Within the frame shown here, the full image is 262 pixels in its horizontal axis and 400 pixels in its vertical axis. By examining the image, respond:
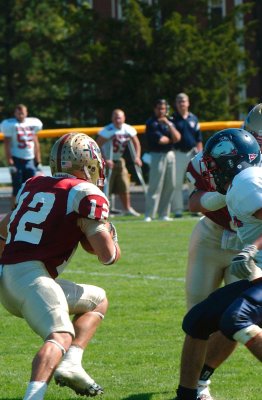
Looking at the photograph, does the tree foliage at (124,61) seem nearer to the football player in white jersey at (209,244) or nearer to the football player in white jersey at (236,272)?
the football player in white jersey at (209,244)

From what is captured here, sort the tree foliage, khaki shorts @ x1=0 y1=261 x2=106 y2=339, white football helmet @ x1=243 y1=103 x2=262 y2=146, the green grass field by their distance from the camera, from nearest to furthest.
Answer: khaki shorts @ x1=0 y1=261 x2=106 y2=339 → the green grass field → white football helmet @ x1=243 y1=103 x2=262 y2=146 → the tree foliage

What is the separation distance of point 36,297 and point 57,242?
327mm

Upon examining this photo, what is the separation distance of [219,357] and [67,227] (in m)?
1.05

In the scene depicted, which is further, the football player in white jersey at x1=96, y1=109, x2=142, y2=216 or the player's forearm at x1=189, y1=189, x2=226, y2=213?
the football player in white jersey at x1=96, y1=109, x2=142, y2=216

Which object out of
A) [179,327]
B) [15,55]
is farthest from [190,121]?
[15,55]

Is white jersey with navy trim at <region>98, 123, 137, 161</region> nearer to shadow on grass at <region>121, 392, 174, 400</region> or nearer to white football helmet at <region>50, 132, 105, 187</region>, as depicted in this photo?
shadow on grass at <region>121, 392, 174, 400</region>

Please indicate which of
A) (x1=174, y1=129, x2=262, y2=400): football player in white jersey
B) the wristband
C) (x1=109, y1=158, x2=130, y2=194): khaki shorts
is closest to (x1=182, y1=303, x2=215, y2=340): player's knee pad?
(x1=174, y1=129, x2=262, y2=400): football player in white jersey

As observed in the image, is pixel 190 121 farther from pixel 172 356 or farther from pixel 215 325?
pixel 215 325

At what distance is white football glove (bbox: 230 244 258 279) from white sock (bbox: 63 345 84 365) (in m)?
1.02

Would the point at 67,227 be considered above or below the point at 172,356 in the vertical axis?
above

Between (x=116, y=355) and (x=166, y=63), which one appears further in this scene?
(x=166, y=63)

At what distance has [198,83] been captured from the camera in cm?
2611

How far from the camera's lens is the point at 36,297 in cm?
487

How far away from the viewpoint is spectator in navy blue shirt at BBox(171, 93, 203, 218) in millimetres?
15031
